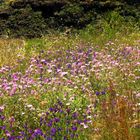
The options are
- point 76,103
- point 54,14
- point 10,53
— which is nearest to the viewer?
point 76,103

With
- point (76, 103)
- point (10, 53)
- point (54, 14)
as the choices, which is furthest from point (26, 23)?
point (76, 103)

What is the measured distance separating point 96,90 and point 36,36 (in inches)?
422

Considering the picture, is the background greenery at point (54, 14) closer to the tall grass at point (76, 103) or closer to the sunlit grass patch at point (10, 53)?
the sunlit grass patch at point (10, 53)

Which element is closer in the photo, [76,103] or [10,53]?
[76,103]

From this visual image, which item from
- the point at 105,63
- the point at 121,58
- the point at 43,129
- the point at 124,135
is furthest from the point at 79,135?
the point at 121,58

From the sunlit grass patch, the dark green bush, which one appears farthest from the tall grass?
the dark green bush

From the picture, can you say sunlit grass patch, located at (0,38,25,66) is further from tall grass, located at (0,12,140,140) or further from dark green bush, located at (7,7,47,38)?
dark green bush, located at (7,7,47,38)

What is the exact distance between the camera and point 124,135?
3.82 metres

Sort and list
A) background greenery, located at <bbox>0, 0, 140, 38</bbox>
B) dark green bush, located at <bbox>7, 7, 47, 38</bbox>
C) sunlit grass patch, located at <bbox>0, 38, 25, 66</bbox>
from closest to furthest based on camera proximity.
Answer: sunlit grass patch, located at <bbox>0, 38, 25, 66</bbox> → background greenery, located at <bbox>0, 0, 140, 38</bbox> → dark green bush, located at <bbox>7, 7, 47, 38</bbox>

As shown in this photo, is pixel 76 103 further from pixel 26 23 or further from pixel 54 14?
pixel 26 23

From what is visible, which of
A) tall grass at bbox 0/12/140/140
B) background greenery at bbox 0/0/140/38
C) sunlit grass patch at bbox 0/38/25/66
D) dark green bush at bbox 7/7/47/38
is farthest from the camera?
dark green bush at bbox 7/7/47/38

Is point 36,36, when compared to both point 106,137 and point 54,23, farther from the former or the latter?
point 106,137

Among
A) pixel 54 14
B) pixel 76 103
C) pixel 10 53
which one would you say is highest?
pixel 76 103

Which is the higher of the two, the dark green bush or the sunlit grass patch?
the sunlit grass patch
